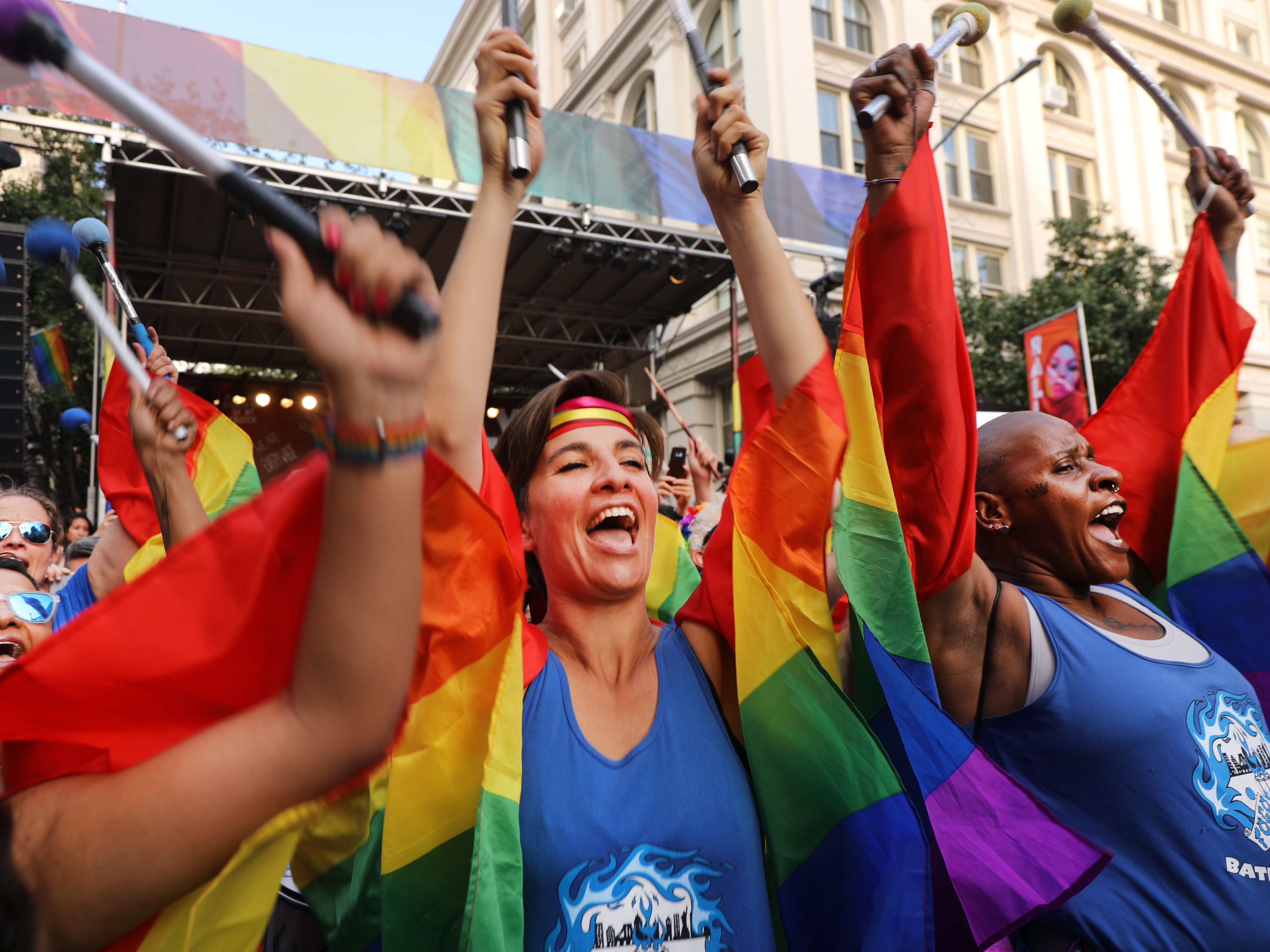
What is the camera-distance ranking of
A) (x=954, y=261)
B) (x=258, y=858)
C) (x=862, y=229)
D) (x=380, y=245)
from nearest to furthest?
(x=380, y=245)
(x=258, y=858)
(x=862, y=229)
(x=954, y=261)

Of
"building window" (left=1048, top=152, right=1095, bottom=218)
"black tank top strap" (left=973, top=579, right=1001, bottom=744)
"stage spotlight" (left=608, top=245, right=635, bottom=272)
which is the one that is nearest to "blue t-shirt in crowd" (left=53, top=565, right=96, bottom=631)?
"black tank top strap" (left=973, top=579, right=1001, bottom=744)

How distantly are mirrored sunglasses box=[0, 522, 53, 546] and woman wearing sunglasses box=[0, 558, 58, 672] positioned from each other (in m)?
1.33

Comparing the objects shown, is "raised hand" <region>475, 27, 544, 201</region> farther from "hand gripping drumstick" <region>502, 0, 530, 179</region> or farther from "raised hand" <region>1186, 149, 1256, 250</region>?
"raised hand" <region>1186, 149, 1256, 250</region>

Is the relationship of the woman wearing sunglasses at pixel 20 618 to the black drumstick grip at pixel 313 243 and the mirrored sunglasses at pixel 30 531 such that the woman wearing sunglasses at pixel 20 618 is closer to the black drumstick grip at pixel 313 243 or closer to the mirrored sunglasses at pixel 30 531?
the mirrored sunglasses at pixel 30 531

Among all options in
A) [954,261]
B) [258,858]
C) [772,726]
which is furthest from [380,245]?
[954,261]

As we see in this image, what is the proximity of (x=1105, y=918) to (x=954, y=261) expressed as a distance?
18.4m

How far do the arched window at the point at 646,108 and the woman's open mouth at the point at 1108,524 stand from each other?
59.0ft

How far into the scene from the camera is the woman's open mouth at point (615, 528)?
1751 mm

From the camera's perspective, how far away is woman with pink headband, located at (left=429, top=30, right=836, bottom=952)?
4.52ft

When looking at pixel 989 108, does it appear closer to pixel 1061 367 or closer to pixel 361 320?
pixel 1061 367

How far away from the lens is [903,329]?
1587 millimetres

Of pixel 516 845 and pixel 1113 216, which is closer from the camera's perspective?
pixel 516 845

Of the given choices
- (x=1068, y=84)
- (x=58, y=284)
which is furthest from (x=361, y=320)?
(x=1068, y=84)

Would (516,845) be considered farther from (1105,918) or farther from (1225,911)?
(1225,911)
